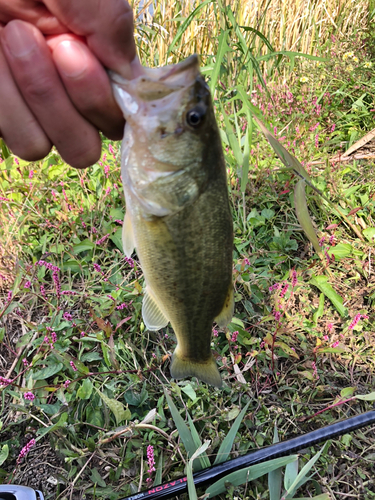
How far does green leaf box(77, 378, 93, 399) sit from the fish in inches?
33.5

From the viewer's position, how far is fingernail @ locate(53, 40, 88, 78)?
108 centimetres

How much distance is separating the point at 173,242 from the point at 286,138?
271 centimetres

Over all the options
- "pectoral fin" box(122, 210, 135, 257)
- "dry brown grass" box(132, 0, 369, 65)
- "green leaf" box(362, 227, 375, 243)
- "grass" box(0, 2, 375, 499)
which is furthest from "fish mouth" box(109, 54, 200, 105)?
"dry brown grass" box(132, 0, 369, 65)

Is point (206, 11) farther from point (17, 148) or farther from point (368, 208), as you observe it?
point (17, 148)

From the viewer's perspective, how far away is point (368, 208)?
123 inches

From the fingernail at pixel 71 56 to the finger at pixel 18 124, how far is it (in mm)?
169

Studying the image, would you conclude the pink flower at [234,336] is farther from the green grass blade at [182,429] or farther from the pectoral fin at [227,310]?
the pectoral fin at [227,310]

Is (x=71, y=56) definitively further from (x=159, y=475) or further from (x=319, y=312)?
(x=319, y=312)

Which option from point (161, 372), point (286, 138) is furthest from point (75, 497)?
point (286, 138)

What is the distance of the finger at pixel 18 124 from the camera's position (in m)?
1.13

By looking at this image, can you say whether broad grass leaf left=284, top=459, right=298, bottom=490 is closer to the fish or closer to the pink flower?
the pink flower

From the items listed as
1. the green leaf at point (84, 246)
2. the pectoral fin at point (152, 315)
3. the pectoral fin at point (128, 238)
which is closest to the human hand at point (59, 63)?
the pectoral fin at point (128, 238)

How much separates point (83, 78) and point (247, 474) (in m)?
1.71

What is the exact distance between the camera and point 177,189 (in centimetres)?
122
